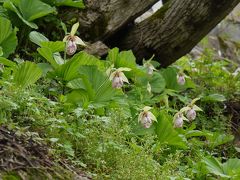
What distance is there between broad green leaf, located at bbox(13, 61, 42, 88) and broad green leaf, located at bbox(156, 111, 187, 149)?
0.93 meters

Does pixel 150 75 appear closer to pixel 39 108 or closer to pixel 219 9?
pixel 219 9

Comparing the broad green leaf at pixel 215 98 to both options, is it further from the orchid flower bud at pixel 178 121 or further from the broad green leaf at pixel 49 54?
the broad green leaf at pixel 49 54

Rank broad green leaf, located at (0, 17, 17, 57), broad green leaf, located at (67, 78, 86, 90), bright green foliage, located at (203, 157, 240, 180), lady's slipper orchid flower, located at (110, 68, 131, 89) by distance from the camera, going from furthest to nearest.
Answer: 1. broad green leaf, located at (0, 17, 17, 57)
2. broad green leaf, located at (67, 78, 86, 90)
3. lady's slipper orchid flower, located at (110, 68, 131, 89)
4. bright green foliage, located at (203, 157, 240, 180)

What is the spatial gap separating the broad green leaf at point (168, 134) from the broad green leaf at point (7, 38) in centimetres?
122

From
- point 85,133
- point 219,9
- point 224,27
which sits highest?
point 219,9

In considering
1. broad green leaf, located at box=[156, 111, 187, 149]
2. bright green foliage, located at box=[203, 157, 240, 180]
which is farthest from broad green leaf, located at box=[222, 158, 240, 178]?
broad green leaf, located at box=[156, 111, 187, 149]

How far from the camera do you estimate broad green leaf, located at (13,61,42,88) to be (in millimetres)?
3180

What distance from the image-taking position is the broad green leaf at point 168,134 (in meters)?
3.52

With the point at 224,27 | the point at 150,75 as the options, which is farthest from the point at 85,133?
the point at 224,27

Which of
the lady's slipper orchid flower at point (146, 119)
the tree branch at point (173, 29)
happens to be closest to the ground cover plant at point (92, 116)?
the lady's slipper orchid flower at point (146, 119)

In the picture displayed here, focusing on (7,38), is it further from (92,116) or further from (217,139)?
(217,139)

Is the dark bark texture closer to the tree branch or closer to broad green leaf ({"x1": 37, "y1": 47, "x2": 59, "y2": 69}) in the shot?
the tree branch

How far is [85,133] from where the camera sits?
2.74 m

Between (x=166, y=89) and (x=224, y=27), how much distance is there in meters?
6.48
